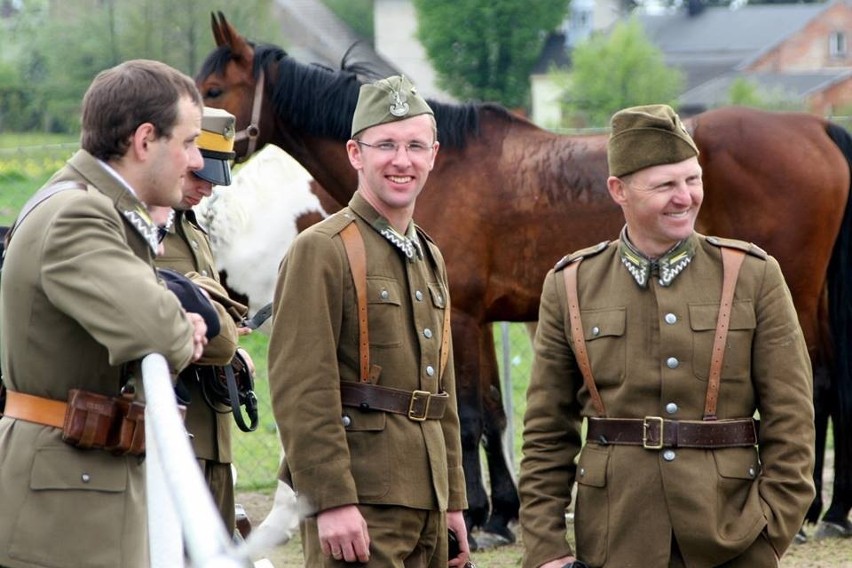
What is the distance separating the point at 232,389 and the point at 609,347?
114cm

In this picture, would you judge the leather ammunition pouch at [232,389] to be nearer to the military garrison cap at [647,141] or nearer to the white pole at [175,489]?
the military garrison cap at [647,141]

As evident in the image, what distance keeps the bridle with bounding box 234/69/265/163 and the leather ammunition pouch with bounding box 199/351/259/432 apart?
3150mm

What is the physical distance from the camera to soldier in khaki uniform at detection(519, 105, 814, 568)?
348 centimetres

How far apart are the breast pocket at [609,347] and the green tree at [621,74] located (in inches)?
2149

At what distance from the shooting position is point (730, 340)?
3.52 metres

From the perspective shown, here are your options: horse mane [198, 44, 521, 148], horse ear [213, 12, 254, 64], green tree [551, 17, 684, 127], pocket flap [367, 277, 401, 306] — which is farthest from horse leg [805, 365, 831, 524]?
green tree [551, 17, 684, 127]

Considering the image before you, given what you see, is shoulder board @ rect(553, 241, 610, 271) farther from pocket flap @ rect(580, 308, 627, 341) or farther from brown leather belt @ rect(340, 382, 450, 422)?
brown leather belt @ rect(340, 382, 450, 422)

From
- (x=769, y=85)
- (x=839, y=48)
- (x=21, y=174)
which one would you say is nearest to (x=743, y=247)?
(x=21, y=174)

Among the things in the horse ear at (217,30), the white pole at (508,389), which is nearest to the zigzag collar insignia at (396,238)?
the horse ear at (217,30)

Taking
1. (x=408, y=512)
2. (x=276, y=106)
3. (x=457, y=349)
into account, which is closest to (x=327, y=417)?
(x=408, y=512)

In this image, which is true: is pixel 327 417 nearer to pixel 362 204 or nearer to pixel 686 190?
pixel 362 204

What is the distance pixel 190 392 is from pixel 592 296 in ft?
4.09

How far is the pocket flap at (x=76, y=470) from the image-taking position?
2.86 metres

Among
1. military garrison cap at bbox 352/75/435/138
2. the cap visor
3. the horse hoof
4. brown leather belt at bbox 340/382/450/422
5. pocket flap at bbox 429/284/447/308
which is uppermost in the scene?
military garrison cap at bbox 352/75/435/138
